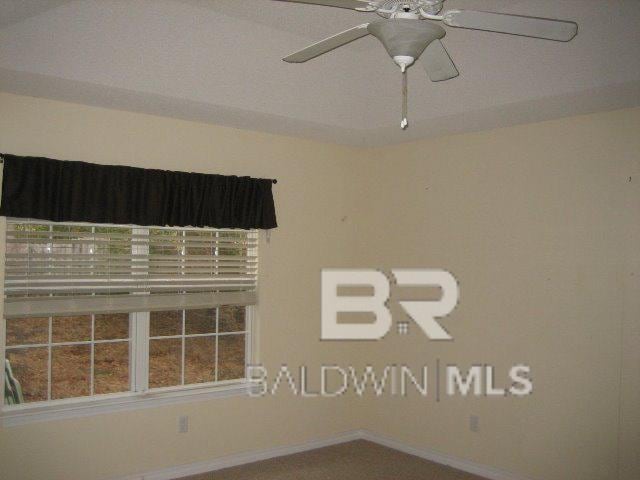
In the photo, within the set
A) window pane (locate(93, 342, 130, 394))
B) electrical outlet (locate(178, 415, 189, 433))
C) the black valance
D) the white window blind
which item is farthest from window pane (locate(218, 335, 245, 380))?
the black valance

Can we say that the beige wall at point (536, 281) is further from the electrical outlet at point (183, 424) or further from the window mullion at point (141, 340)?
the window mullion at point (141, 340)

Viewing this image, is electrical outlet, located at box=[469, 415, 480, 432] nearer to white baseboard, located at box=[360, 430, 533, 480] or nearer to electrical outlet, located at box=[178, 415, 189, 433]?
white baseboard, located at box=[360, 430, 533, 480]

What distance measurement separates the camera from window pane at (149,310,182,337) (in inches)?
181

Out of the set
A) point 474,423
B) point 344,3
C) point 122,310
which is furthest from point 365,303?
point 344,3

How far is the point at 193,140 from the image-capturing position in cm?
473

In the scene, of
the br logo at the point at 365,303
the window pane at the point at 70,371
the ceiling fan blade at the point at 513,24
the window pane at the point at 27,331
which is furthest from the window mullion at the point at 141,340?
the ceiling fan blade at the point at 513,24

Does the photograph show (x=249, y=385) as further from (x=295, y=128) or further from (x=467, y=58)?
(x=467, y=58)

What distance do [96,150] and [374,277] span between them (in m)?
2.59

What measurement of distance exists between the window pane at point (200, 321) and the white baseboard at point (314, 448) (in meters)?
0.97

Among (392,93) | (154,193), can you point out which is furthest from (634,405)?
(154,193)

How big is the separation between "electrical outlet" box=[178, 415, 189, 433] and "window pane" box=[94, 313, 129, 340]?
0.74 meters

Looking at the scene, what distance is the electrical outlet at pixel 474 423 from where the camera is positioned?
15.8ft

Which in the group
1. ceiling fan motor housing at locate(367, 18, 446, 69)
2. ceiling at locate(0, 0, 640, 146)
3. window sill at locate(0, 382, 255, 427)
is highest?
ceiling at locate(0, 0, 640, 146)

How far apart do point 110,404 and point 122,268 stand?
3.03 ft
